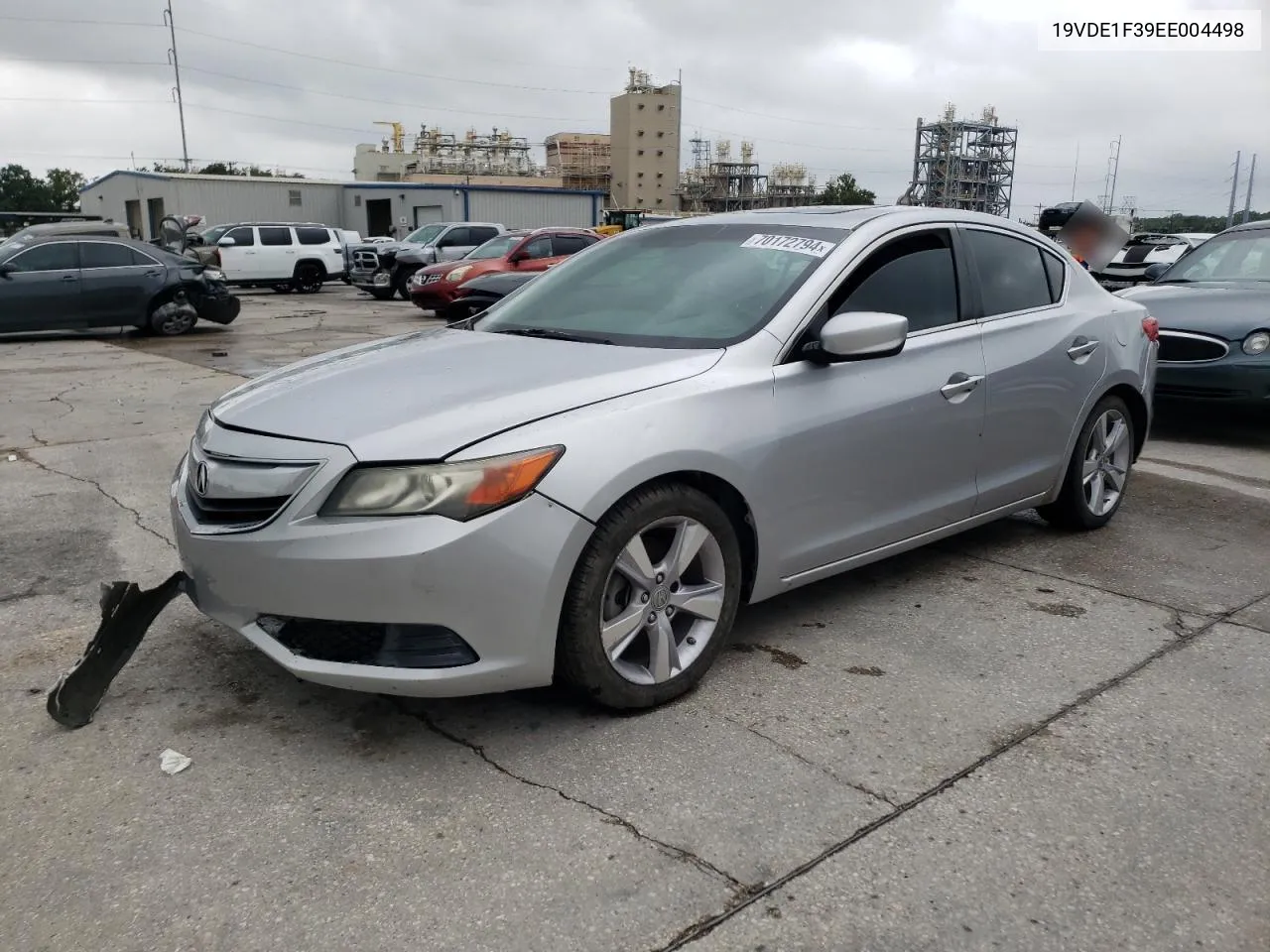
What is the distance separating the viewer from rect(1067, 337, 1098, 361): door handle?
4.62 m

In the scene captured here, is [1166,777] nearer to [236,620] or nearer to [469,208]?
[236,620]

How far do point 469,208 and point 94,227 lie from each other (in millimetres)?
31832

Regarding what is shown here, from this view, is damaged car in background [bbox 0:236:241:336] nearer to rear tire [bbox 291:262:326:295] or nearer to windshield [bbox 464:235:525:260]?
windshield [bbox 464:235:525:260]

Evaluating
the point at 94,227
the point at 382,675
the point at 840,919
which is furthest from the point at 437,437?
the point at 94,227

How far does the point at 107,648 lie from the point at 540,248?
1586 cm

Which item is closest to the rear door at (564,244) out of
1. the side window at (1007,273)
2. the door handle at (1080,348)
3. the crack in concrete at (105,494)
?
the crack in concrete at (105,494)

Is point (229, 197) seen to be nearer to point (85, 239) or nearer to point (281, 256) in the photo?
point (281, 256)

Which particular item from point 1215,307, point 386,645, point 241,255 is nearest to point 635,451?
point 386,645

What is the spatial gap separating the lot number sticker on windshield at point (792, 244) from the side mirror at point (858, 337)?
350 millimetres

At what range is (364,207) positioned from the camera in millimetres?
50844

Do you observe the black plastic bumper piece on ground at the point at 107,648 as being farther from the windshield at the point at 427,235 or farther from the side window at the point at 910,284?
the windshield at the point at 427,235

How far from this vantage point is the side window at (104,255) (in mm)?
14352

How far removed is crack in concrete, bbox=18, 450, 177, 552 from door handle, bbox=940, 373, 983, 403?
3421 mm

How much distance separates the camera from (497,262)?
18.0 m
